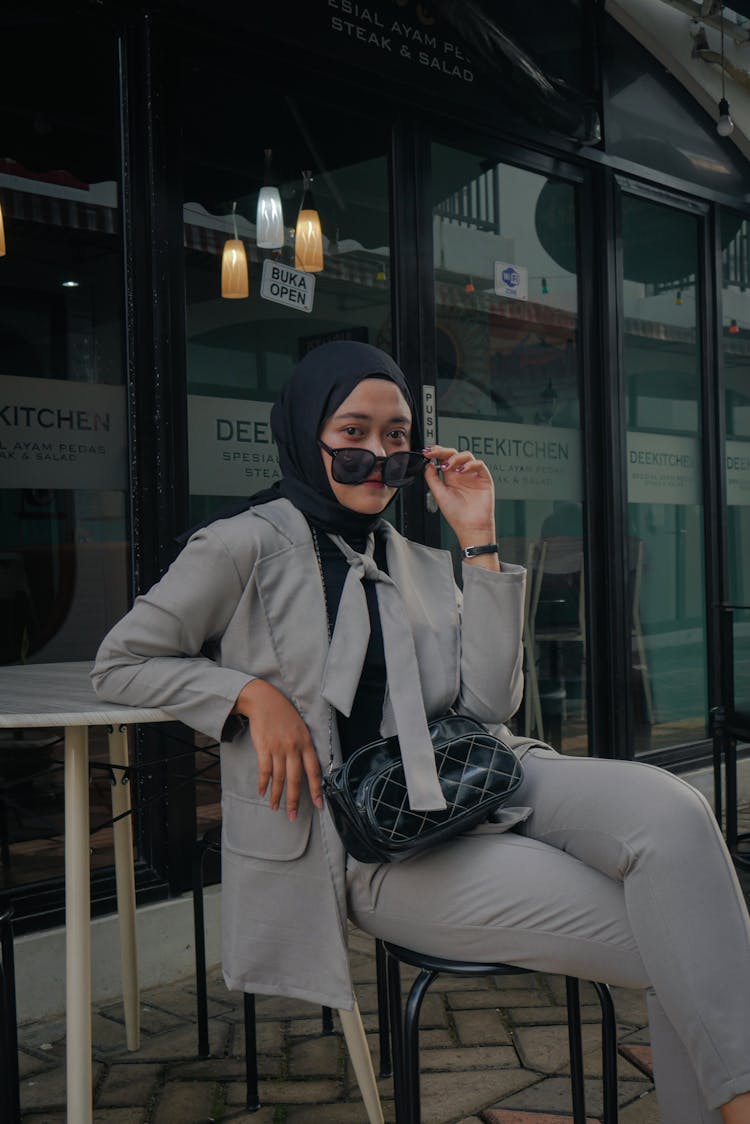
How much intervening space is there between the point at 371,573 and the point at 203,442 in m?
1.53

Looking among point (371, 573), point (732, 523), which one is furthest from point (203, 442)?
point (732, 523)

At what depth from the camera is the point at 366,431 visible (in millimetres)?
1920

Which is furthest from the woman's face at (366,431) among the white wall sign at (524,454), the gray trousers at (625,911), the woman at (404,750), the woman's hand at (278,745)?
the white wall sign at (524,454)

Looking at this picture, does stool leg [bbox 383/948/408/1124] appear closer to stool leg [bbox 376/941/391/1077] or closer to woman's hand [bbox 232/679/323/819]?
woman's hand [bbox 232/679/323/819]

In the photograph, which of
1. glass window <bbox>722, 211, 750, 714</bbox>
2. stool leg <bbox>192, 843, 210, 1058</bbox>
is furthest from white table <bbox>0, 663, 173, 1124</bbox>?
glass window <bbox>722, 211, 750, 714</bbox>

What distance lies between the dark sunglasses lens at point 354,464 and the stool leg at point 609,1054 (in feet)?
3.00

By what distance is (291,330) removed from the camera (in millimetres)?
3600

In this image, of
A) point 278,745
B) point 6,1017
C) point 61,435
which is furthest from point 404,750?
point 61,435

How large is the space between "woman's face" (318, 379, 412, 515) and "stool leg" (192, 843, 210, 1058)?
1.01 m

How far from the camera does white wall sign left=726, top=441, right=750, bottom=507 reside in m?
5.48

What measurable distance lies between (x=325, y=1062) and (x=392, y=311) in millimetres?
2478

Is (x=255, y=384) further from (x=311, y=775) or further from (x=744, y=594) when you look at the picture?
(x=744, y=594)

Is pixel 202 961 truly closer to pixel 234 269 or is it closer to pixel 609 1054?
pixel 609 1054

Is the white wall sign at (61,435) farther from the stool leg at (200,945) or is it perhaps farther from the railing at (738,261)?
the railing at (738,261)
